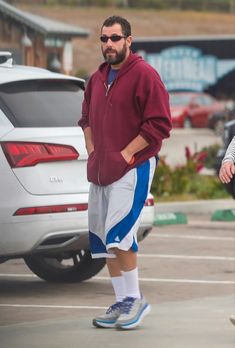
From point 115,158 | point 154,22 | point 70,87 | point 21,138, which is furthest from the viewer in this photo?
point 154,22

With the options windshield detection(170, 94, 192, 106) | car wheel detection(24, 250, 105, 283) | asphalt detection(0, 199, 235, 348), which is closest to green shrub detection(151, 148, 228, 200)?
car wheel detection(24, 250, 105, 283)

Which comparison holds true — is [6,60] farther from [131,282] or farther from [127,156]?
[131,282]

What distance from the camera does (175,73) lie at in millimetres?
61312

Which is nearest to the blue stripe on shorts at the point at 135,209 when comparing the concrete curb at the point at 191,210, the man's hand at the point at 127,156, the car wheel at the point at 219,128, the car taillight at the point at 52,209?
the man's hand at the point at 127,156

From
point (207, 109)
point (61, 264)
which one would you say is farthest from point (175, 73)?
point (61, 264)

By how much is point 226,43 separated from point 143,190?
50376mm

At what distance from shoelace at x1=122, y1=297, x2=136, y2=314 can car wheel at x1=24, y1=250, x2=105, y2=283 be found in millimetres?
2220

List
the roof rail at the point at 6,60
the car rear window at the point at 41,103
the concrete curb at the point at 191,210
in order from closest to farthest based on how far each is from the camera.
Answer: the car rear window at the point at 41,103 < the roof rail at the point at 6,60 < the concrete curb at the point at 191,210

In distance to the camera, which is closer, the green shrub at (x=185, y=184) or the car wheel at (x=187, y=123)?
the green shrub at (x=185, y=184)

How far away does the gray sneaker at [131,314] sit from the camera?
29.3 ft

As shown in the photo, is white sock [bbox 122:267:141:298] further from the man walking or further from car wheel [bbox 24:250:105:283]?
car wheel [bbox 24:250:105:283]

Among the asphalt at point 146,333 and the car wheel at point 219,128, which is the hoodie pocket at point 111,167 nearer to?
the asphalt at point 146,333

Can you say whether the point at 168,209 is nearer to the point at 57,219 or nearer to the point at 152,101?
the point at 57,219

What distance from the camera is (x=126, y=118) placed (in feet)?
28.7
